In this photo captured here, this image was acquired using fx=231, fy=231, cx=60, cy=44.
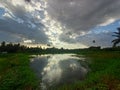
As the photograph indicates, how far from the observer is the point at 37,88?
71.2 ft

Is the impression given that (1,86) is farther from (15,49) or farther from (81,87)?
(15,49)

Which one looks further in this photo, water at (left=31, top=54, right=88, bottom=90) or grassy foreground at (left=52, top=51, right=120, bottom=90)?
water at (left=31, top=54, right=88, bottom=90)

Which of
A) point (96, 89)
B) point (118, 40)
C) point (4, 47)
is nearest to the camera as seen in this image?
point (96, 89)

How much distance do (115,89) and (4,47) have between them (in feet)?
563

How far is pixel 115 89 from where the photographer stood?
18906 millimetres

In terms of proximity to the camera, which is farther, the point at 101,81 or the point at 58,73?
the point at 58,73

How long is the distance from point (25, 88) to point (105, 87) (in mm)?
7223

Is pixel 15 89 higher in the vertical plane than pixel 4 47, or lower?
lower

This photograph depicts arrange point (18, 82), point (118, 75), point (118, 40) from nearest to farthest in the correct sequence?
point (18, 82), point (118, 75), point (118, 40)

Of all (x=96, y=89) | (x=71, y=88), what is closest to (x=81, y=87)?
(x=71, y=88)

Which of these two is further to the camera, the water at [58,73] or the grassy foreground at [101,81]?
the water at [58,73]

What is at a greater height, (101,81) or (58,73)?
(58,73)

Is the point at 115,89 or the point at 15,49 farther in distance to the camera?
the point at 15,49

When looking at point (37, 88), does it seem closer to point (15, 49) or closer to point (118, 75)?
point (118, 75)
